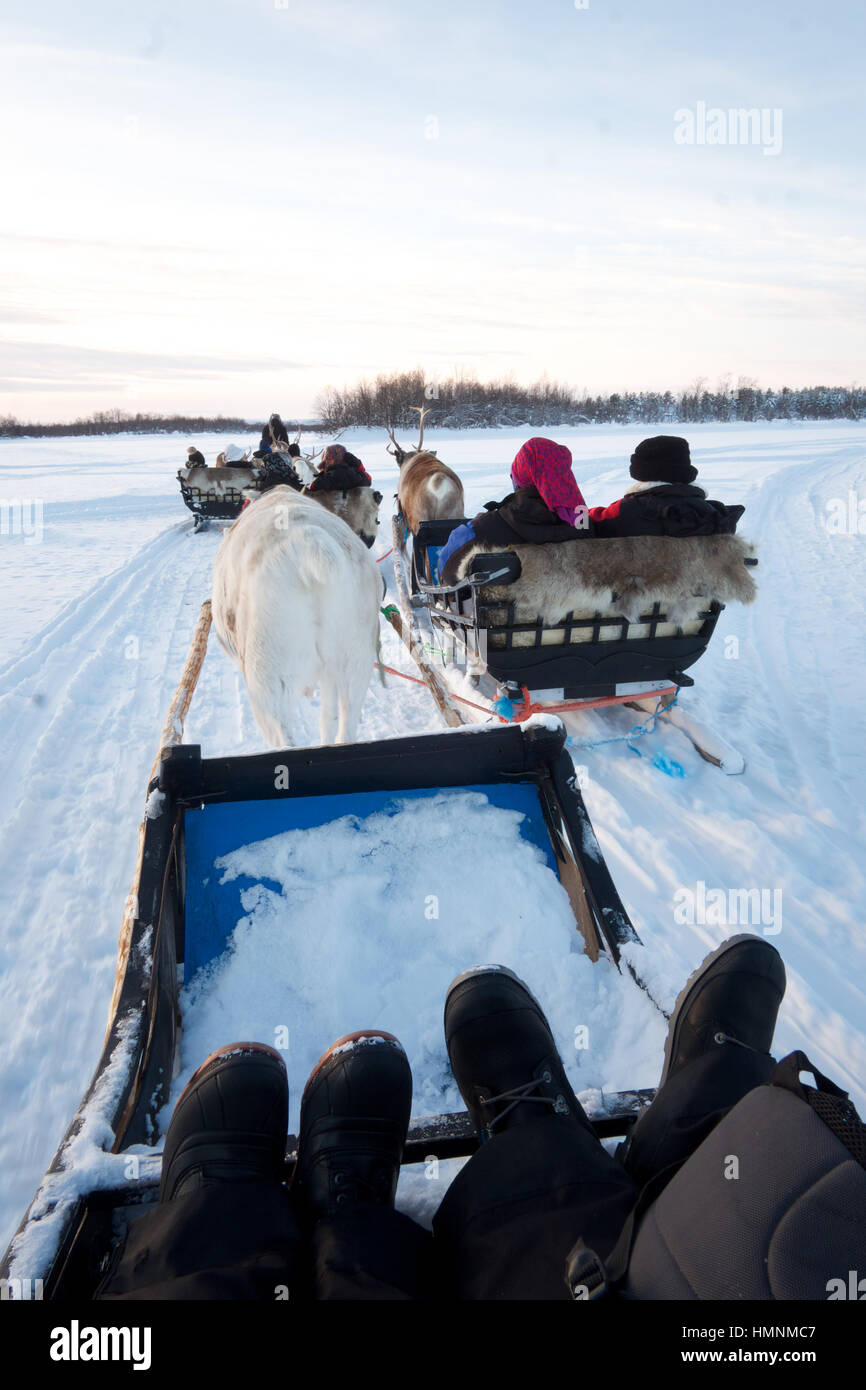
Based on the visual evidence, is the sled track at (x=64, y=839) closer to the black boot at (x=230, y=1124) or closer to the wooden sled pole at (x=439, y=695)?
the black boot at (x=230, y=1124)

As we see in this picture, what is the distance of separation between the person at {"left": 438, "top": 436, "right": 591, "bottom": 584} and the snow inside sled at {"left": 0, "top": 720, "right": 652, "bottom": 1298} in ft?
5.71

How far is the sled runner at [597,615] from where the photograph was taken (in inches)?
152

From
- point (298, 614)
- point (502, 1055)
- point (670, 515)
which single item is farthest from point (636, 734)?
point (502, 1055)

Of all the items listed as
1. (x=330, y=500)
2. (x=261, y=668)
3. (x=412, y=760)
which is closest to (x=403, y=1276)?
(x=412, y=760)

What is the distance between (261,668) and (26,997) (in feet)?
5.37

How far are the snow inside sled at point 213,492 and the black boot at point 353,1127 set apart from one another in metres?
12.3

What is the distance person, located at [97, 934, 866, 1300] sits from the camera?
0.95m

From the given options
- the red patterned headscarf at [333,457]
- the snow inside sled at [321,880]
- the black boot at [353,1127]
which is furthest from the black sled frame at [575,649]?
the red patterned headscarf at [333,457]

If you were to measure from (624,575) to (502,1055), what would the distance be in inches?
112

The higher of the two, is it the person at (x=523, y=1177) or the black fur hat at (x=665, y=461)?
the black fur hat at (x=665, y=461)

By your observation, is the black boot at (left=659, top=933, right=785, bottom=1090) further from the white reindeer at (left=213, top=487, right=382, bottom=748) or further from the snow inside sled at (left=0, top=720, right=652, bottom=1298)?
the white reindeer at (left=213, top=487, right=382, bottom=748)

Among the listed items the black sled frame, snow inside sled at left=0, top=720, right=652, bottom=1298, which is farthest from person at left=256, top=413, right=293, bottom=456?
snow inside sled at left=0, top=720, right=652, bottom=1298
